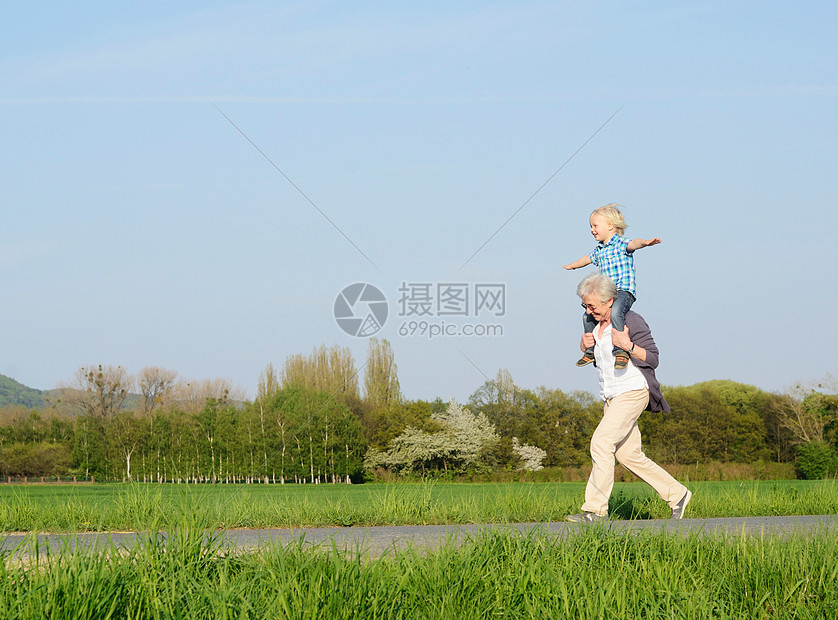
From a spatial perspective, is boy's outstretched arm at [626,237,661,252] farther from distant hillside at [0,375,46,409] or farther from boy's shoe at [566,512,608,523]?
distant hillside at [0,375,46,409]

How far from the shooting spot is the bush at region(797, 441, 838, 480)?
34906mm

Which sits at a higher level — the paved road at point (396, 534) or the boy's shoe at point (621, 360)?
the boy's shoe at point (621, 360)

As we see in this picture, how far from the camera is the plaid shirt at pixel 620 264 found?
7.68 metres

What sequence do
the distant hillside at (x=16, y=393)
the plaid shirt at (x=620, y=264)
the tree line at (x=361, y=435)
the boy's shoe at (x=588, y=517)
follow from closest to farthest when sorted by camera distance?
the boy's shoe at (x=588, y=517) → the plaid shirt at (x=620, y=264) → the tree line at (x=361, y=435) → the distant hillside at (x=16, y=393)

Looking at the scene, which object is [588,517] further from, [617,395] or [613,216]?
[613,216]

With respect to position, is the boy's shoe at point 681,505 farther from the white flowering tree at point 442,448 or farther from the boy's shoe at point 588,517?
the white flowering tree at point 442,448

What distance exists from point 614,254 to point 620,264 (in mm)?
→ 116

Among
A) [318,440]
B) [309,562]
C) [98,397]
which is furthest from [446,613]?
[98,397]

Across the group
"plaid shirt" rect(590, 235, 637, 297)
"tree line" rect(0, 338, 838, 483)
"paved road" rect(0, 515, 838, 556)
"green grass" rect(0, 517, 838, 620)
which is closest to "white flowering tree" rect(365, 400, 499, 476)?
"tree line" rect(0, 338, 838, 483)

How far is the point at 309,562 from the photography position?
4.07m

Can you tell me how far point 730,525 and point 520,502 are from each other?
241 cm

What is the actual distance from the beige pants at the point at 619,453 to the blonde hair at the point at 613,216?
170 cm

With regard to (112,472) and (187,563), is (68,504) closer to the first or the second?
(187,563)

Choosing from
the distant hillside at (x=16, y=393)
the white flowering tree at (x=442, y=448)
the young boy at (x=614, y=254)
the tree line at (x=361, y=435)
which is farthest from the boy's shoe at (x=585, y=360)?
the distant hillside at (x=16, y=393)
